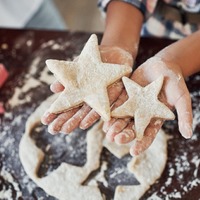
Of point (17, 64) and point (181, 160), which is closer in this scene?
point (181, 160)

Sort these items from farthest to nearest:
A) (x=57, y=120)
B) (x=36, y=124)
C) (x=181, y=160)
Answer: (x=36, y=124)
(x=181, y=160)
(x=57, y=120)

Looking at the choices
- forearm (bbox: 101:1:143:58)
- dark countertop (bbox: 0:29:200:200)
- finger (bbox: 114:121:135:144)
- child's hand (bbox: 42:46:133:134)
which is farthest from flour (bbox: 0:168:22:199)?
A: forearm (bbox: 101:1:143:58)

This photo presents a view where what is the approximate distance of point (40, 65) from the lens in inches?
50.4

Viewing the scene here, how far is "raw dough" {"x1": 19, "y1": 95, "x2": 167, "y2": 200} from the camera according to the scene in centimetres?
103

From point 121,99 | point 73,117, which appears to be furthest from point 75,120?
point 121,99

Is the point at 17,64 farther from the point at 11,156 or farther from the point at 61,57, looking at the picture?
the point at 11,156

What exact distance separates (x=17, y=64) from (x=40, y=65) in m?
0.07

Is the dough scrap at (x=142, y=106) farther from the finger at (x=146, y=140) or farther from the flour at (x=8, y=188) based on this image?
the flour at (x=8, y=188)

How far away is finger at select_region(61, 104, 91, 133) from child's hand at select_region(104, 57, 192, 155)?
0.06 m

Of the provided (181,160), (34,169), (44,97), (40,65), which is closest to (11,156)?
(34,169)

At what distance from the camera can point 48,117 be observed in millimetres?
967

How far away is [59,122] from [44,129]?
0.22 metres

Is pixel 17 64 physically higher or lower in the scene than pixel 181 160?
higher

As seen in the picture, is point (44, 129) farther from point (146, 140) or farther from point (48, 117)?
point (146, 140)
